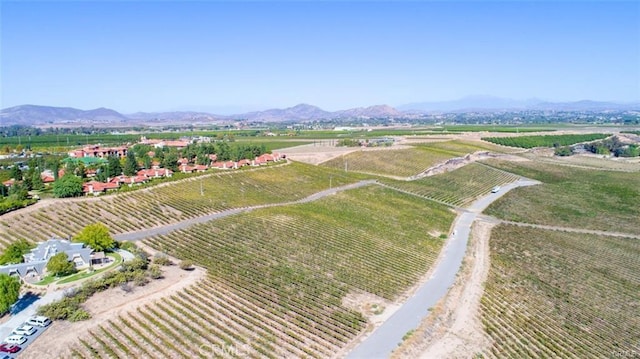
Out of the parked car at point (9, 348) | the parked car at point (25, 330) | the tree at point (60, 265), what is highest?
the tree at point (60, 265)

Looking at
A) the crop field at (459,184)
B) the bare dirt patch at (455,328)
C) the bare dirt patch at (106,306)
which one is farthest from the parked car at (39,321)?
the crop field at (459,184)

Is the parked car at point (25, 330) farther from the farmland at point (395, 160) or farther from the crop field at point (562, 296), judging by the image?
the farmland at point (395, 160)

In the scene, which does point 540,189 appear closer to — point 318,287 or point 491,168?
point 491,168

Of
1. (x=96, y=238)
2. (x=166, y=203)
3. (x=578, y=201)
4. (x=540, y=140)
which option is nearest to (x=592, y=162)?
(x=540, y=140)

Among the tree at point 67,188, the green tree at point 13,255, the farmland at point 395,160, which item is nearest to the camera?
the green tree at point 13,255

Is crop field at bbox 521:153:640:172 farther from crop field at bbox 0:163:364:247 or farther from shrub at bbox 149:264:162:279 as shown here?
shrub at bbox 149:264:162:279

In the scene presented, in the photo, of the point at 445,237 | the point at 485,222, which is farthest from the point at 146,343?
the point at 485,222

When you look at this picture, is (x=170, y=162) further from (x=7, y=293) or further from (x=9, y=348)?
(x=9, y=348)
